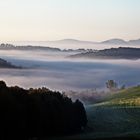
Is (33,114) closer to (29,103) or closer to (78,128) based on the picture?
(29,103)

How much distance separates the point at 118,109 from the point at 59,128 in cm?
5367

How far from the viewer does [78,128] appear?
4862 inches

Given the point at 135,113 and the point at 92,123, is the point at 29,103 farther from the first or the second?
the point at 135,113

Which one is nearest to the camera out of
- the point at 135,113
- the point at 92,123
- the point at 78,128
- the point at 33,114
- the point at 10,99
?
the point at 10,99

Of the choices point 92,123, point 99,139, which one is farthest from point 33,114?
point 92,123

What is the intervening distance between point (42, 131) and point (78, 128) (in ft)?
59.3

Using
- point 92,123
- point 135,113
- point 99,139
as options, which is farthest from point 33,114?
point 135,113

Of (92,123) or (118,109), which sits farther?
(118,109)

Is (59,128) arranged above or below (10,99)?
below

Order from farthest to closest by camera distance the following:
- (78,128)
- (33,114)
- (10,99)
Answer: (78,128) → (33,114) → (10,99)

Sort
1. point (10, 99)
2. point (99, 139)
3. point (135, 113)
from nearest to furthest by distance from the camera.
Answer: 1. point (99, 139)
2. point (10, 99)
3. point (135, 113)

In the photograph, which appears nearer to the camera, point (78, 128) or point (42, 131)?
point (42, 131)

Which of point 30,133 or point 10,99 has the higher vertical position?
point 10,99

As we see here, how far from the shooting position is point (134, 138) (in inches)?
3465
